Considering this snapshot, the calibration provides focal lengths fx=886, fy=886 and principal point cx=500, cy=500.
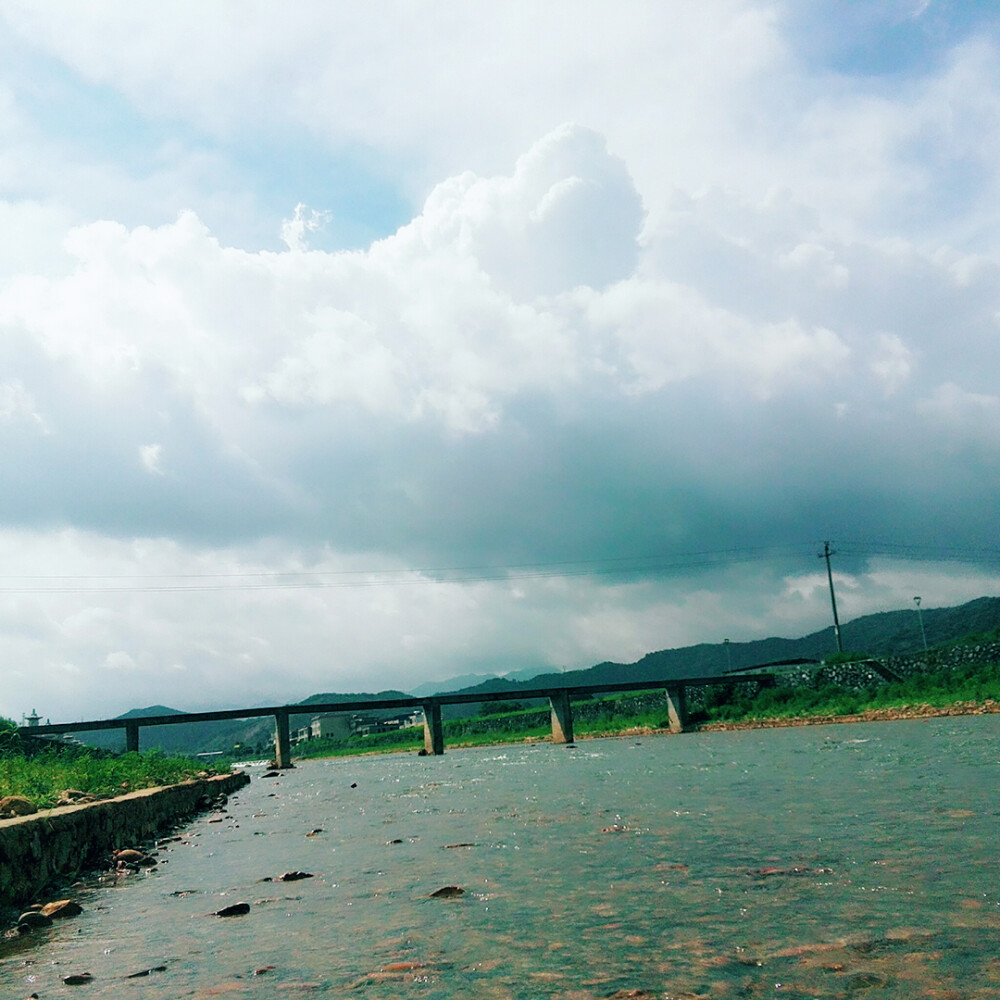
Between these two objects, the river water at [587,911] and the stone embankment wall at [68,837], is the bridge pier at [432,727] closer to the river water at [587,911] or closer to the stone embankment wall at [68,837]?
the stone embankment wall at [68,837]

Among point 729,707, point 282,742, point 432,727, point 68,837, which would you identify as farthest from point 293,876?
point 282,742

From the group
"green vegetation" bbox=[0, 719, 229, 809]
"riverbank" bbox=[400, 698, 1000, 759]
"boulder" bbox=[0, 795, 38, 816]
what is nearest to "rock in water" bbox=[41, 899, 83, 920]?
"boulder" bbox=[0, 795, 38, 816]

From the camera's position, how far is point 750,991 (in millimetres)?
5074

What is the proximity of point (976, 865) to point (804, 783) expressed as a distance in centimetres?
1087

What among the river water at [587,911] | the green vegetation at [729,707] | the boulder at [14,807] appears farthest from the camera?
the green vegetation at [729,707]

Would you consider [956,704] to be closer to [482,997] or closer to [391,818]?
[391,818]

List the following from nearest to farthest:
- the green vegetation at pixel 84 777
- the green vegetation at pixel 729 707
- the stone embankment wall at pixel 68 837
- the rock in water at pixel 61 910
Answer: the rock in water at pixel 61 910 → the stone embankment wall at pixel 68 837 → the green vegetation at pixel 84 777 → the green vegetation at pixel 729 707

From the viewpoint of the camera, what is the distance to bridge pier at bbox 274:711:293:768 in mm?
94031

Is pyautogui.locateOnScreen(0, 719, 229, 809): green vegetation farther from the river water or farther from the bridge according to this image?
the bridge

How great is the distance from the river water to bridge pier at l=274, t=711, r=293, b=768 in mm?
82764

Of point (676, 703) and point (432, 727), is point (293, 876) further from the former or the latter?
point (432, 727)

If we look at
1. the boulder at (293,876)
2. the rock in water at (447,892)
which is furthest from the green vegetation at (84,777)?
the rock in water at (447,892)

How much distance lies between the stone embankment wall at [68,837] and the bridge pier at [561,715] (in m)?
79.5

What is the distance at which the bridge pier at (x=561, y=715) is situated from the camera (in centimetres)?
9625
